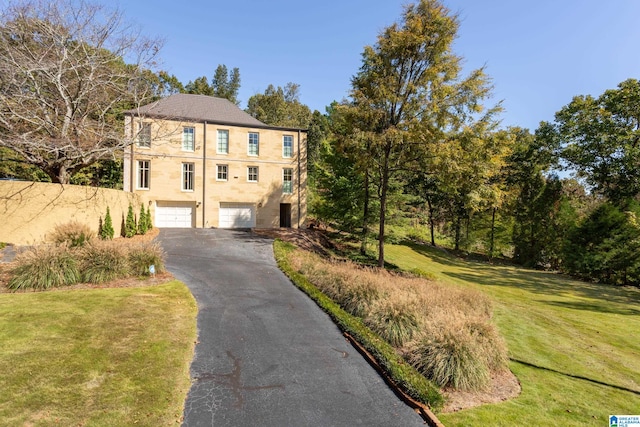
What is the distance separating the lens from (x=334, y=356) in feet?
24.5

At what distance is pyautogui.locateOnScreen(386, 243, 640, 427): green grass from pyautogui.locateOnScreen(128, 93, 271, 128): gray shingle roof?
23.7 meters

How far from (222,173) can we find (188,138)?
3.93m

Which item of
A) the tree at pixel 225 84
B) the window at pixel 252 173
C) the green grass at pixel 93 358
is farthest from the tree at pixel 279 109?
the green grass at pixel 93 358

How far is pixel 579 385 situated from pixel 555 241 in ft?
100

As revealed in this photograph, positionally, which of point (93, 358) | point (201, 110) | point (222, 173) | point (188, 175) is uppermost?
point (201, 110)

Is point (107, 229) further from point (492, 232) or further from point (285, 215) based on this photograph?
point (492, 232)

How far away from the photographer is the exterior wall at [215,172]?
25.1m

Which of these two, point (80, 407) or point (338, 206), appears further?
point (338, 206)

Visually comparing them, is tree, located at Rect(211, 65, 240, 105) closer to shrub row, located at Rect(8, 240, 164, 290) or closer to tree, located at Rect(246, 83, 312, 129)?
tree, located at Rect(246, 83, 312, 129)

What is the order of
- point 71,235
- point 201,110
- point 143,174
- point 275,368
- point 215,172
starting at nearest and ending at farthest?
point 275,368
point 71,235
point 143,174
point 215,172
point 201,110

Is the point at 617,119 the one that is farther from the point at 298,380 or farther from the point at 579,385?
the point at 298,380

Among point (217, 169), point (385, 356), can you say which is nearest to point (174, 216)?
point (217, 169)

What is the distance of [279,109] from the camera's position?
2028 inches

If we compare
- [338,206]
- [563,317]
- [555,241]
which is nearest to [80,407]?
[563,317]
